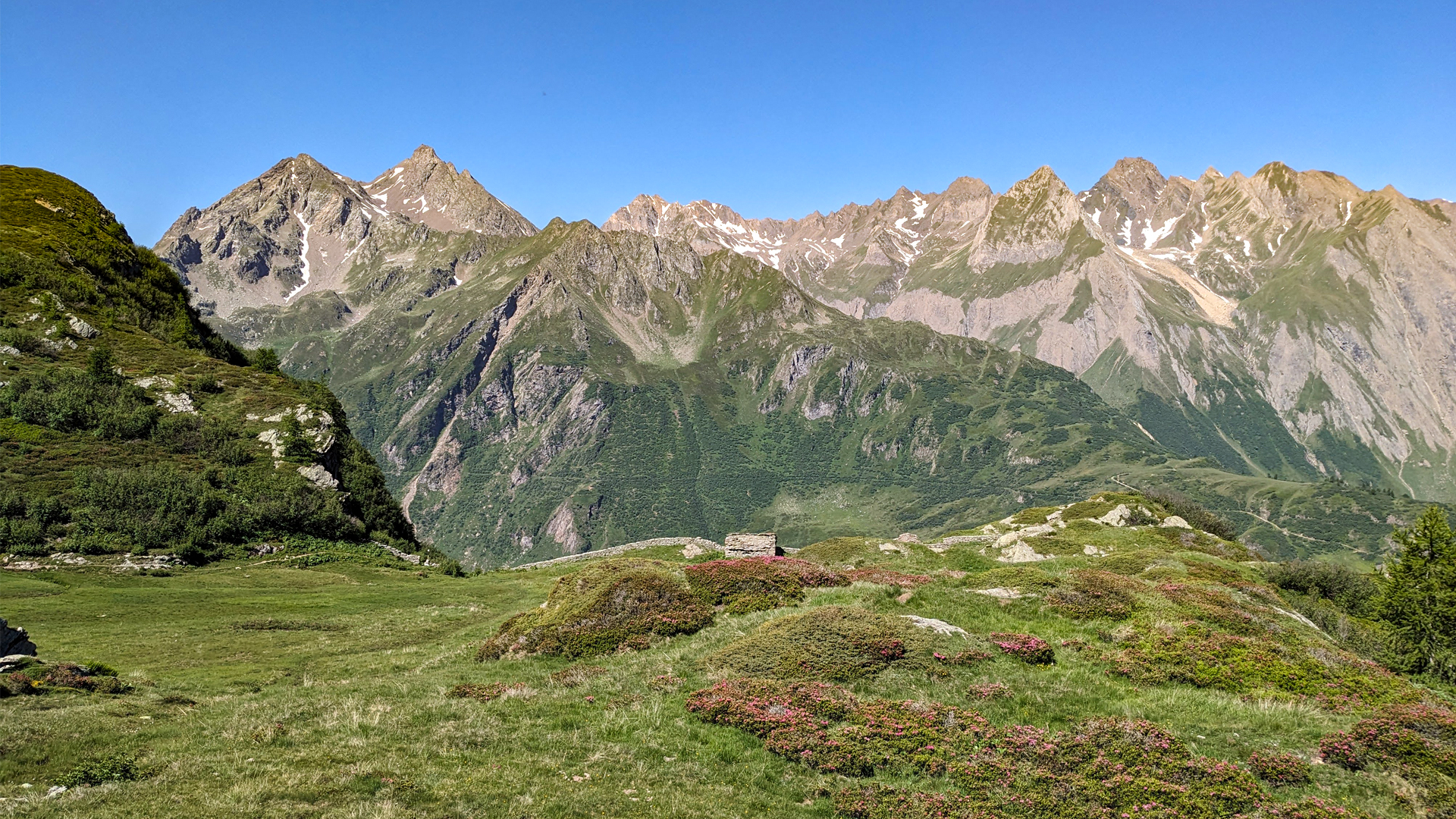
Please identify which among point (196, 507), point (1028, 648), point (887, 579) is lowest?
point (1028, 648)

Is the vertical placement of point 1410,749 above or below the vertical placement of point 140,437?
below

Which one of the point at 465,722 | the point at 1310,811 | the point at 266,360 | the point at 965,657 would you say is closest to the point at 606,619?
the point at 465,722

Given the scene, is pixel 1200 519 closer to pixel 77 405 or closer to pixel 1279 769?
pixel 1279 769

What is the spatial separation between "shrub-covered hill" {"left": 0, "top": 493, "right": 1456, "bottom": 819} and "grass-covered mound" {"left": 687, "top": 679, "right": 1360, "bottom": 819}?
0.07 m

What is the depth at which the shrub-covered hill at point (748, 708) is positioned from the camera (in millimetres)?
15859

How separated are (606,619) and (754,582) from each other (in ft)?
26.8

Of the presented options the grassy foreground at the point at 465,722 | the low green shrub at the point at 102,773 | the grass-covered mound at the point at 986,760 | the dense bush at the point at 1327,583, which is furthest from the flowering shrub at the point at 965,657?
the dense bush at the point at 1327,583

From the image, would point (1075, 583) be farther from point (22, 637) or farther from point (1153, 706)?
point (22, 637)

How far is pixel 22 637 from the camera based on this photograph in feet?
82.0

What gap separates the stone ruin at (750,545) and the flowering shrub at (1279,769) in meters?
40.1

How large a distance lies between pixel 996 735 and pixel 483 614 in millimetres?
32273

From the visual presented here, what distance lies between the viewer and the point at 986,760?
1780 centimetres

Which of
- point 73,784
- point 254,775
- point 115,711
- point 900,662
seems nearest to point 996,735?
point 900,662

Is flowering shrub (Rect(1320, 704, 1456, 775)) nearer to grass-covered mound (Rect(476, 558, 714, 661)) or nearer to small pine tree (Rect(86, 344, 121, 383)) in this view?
grass-covered mound (Rect(476, 558, 714, 661))
